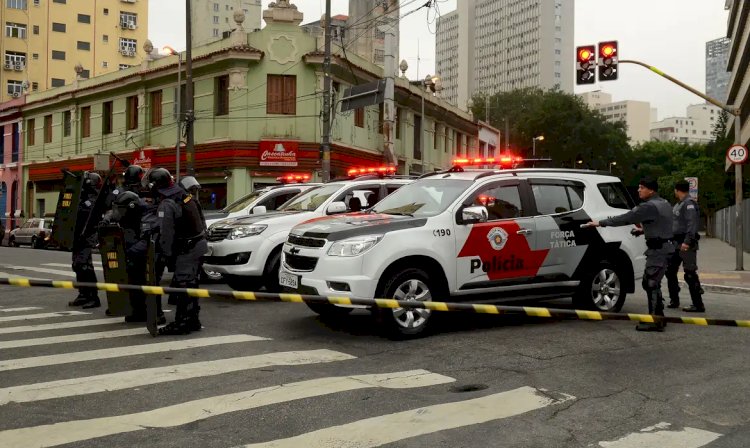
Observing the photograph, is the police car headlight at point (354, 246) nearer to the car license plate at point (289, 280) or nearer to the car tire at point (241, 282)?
the car license plate at point (289, 280)

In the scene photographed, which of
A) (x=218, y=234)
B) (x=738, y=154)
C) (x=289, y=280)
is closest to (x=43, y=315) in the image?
(x=218, y=234)

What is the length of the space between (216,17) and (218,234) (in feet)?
428

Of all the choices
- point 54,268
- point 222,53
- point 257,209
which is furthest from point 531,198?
point 222,53

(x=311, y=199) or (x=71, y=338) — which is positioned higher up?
(x=311, y=199)

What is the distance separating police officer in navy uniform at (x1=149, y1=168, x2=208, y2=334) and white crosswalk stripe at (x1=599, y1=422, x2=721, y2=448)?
503cm

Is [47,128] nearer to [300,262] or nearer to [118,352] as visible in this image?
[300,262]

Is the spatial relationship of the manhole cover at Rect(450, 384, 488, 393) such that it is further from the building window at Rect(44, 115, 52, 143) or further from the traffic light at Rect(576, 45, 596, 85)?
the building window at Rect(44, 115, 52, 143)

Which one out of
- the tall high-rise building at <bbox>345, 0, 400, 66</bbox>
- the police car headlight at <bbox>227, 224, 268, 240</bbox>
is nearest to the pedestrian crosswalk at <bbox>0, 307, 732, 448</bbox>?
the police car headlight at <bbox>227, 224, 268, 240</bbox>

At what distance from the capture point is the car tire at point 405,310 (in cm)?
783

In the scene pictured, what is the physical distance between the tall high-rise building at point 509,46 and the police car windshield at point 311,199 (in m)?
143

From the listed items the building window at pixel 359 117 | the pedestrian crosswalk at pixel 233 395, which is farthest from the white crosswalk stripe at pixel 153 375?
the building window at pixel 359 117

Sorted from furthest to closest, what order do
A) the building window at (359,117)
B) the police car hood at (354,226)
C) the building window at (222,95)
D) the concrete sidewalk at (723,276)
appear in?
1. the building window at (359,117)
2. the building window at (222,95)
3. the concrete sidewalk at (723,276)
4. the police car hood at (354,226)

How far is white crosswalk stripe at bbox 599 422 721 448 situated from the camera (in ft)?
15.4

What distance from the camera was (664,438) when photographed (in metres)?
A: 4.83
